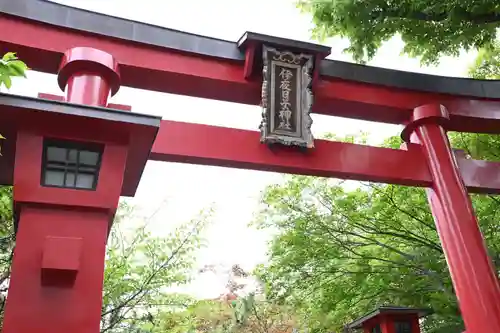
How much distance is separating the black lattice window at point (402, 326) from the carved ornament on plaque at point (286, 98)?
3.78 metres

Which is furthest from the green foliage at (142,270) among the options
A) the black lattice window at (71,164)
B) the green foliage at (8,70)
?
the green foliage at (8,70)

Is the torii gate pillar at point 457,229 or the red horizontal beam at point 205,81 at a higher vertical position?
the red horizontal beam at point 205,81

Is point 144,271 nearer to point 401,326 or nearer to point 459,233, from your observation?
point 401,326

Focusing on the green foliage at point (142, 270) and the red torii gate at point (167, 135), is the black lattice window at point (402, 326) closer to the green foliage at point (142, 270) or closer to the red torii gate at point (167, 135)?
the red torii gate at point (167, 135)

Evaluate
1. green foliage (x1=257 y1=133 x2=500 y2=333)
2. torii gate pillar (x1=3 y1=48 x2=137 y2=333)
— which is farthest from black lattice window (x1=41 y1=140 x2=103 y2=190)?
green foliage (x1=257 y1=133 x2=500 y2=333)

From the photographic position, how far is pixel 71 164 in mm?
3586

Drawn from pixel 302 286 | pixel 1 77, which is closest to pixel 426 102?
pixel 302 286

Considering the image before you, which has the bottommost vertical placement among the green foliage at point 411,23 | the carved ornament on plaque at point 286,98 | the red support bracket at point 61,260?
the red support bracket at point 61,260

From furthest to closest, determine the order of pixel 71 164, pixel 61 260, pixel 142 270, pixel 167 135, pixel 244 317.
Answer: pixel 244 317
pixel 142 270
pixel 167 135
pixel 71 164
pixel 61 260

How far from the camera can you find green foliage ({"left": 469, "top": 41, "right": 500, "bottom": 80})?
29.5 ft

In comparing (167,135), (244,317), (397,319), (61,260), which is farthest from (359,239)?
(244,317)

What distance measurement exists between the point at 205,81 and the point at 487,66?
648 cm

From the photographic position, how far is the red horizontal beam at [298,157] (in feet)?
15.6

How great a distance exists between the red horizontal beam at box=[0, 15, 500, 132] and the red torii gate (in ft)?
0.05
